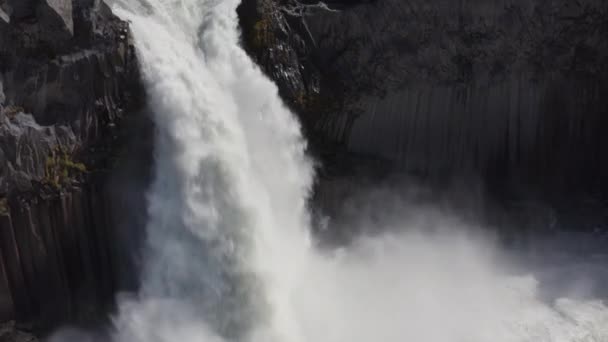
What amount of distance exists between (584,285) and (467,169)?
14.2 ft

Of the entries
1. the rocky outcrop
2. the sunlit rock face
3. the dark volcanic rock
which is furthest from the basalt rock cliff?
the dark volcanic rock

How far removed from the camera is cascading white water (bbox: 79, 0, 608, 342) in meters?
14.0

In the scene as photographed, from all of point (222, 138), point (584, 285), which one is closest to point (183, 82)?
point (222, 138)

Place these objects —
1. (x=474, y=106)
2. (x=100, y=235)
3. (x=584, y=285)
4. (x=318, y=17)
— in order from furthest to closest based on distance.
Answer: (x=474, y=106) → (x=318, y=17) → (x=584, y=285) → (x=100, y=235)

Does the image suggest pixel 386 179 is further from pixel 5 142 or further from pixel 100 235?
pixel 5 142

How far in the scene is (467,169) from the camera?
19688 mm

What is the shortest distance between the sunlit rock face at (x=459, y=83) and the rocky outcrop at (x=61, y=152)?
12.5 ft

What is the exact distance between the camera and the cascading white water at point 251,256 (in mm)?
13961

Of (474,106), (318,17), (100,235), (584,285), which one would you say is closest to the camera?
(100,235)

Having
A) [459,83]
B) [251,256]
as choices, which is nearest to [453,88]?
[459,83]

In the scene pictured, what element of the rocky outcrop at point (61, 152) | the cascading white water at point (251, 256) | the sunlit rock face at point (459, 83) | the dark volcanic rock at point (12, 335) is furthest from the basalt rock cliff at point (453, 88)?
the dark volcanic rock at point (12, 335)

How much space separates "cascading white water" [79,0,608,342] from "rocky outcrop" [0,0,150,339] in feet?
2.38

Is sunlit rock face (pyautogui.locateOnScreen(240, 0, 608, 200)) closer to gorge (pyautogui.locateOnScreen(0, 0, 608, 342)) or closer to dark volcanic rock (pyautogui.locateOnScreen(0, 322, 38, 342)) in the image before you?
gorge (pyautogui.locateOnScreen(0, 0, 608, 342))

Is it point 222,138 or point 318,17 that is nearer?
point 222,138
